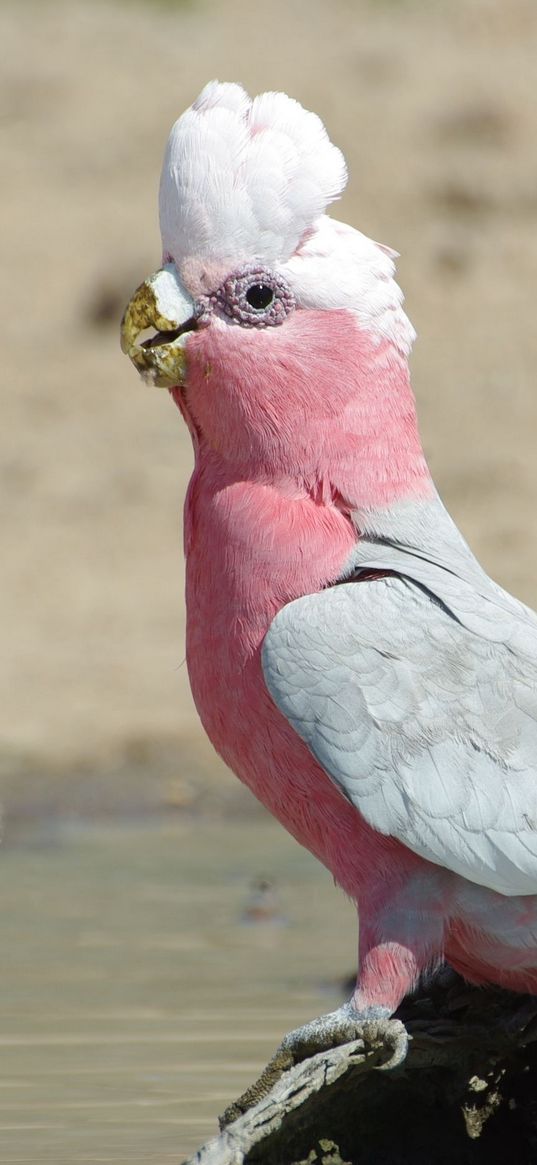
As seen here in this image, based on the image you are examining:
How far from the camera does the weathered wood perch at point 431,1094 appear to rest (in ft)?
11.3

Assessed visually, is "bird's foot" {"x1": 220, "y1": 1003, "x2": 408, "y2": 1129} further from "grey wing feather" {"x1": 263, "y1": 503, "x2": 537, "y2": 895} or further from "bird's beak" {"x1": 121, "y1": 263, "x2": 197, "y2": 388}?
"bird's beak" {"x1": 121, "y1": 263, "x2": 197, "y2": 388}

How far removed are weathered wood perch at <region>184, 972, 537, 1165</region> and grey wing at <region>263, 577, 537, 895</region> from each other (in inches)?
14.0

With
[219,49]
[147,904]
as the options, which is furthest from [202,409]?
[219,49]

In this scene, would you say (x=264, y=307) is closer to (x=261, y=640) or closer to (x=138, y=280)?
(x=261, y=640)

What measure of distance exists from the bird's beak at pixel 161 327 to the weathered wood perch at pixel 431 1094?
49.6 inches

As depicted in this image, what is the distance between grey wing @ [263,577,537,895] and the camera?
11.7ft

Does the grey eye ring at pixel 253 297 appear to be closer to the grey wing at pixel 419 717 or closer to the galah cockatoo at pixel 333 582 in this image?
the galah cockatoo at pixel 333 582

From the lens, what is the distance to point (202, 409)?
3.84 m

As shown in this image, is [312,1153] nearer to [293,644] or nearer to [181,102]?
[293,644]

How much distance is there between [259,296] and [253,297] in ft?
0.04

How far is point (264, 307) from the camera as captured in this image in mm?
3787

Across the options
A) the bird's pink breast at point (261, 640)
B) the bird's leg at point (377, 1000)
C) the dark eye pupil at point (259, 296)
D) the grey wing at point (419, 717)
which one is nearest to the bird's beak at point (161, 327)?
the dark eye pupil at point (259, 296)

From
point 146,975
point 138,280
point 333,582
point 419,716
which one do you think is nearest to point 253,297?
point 333,582

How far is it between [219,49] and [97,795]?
1019 centimetres
